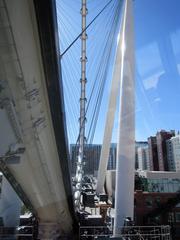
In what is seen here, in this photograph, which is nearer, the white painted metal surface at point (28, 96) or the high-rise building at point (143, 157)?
the white painted metal surface at point (28, 96)

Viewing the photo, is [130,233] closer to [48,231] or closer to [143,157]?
[48,231]

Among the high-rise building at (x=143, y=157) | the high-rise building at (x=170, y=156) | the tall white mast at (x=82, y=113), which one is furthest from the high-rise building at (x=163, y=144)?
the tall white mast at (x=82, y=113)

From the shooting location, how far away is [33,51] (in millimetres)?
2619

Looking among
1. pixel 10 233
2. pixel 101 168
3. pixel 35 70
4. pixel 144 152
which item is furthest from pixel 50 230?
pixel 144 152

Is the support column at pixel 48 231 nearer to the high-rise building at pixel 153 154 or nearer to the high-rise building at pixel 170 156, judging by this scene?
the high-rise building at pixel 170 156

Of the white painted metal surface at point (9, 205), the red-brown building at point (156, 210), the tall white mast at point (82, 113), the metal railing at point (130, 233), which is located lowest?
the metal railing at point (130, 233)

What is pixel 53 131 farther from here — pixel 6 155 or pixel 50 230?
pixel 50 230

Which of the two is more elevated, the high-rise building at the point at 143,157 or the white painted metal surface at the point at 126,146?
the high-rise building at the point at 143,157

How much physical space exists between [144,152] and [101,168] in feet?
59.1

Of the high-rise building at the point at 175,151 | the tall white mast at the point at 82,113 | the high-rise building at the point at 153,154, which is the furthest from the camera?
the high-rise building at the point at 153,154

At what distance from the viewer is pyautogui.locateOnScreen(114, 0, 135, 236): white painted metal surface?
9.16 metres

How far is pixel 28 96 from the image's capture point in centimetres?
302

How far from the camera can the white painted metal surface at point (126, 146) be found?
916cm

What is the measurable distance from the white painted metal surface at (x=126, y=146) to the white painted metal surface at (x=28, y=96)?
433 centimetres
